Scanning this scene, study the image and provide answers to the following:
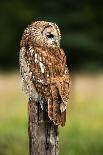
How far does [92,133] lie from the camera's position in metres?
15.5

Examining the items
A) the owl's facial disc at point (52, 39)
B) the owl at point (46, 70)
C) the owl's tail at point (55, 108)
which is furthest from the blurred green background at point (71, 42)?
the owl's tail at point (55, 108)

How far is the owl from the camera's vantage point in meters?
7.98

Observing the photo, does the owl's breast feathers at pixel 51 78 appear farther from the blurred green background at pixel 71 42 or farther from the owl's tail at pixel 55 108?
the blurred green background at pixel 71 42

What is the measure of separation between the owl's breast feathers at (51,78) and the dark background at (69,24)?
12.8 m

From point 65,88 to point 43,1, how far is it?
14091 mm

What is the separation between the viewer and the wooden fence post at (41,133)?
→ 26.6ft

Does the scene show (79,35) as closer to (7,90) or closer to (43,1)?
(43,1)

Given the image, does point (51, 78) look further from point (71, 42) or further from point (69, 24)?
point (71, 42)

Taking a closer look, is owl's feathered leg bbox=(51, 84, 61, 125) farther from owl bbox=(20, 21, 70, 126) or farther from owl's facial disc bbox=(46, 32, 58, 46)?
owl's facial disc bbox=(46, 32, 58, 46)

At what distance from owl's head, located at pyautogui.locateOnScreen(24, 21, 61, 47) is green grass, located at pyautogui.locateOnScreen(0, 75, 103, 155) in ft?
Result: 13.0

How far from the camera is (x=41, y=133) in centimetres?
812

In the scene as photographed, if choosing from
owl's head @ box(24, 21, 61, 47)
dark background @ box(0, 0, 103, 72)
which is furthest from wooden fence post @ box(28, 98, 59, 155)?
dark background @ box(0, 0, 103, 72)

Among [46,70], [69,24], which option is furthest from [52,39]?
[69,24]

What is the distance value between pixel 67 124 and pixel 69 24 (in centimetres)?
537
